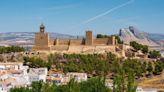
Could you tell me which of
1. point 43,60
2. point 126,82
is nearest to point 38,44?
point 43,60

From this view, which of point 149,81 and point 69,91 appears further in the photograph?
point 149,81

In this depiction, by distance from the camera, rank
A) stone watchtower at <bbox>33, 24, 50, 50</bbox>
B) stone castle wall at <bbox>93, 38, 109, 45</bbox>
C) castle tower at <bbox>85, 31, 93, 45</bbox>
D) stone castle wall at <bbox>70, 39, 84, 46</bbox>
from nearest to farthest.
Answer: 1. castle tower at <bbox>85, 31, 93, 45</bbox>
2. stone castle wall at <bbox>93, 38, 109, 45</bbox>
3. stone watchtower at <bbox>33, 24, 50, 50</bbox>
4. stone castle wall at <bbox>70, 39, 84, 46</bbox>

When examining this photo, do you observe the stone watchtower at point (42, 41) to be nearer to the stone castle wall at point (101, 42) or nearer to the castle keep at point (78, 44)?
the castle keep at point (78, 44)

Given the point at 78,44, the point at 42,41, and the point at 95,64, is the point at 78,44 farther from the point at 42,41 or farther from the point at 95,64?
the point at 95,64

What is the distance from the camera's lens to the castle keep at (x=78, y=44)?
101 meters

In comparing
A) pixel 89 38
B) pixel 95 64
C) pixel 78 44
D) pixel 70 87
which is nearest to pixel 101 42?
pixel 89 38

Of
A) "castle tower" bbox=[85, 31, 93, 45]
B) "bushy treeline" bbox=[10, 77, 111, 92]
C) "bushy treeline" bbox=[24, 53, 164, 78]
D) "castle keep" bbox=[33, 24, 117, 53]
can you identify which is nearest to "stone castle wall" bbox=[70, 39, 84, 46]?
"castle keep" bbox=[33, 24, 117, 53]

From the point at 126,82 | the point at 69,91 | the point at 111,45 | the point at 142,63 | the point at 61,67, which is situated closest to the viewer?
the point at 69,91

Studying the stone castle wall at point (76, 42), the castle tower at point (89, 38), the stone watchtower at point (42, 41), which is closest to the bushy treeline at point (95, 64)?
the castle tower at point (89, 38)

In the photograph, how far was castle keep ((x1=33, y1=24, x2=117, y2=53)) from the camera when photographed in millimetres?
100875

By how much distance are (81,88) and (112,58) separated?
45.1 m

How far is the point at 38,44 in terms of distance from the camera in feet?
338

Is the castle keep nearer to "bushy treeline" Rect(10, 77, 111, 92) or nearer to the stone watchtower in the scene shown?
the stone watchtower

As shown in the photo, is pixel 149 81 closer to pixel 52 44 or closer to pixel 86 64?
pixel 86 64
